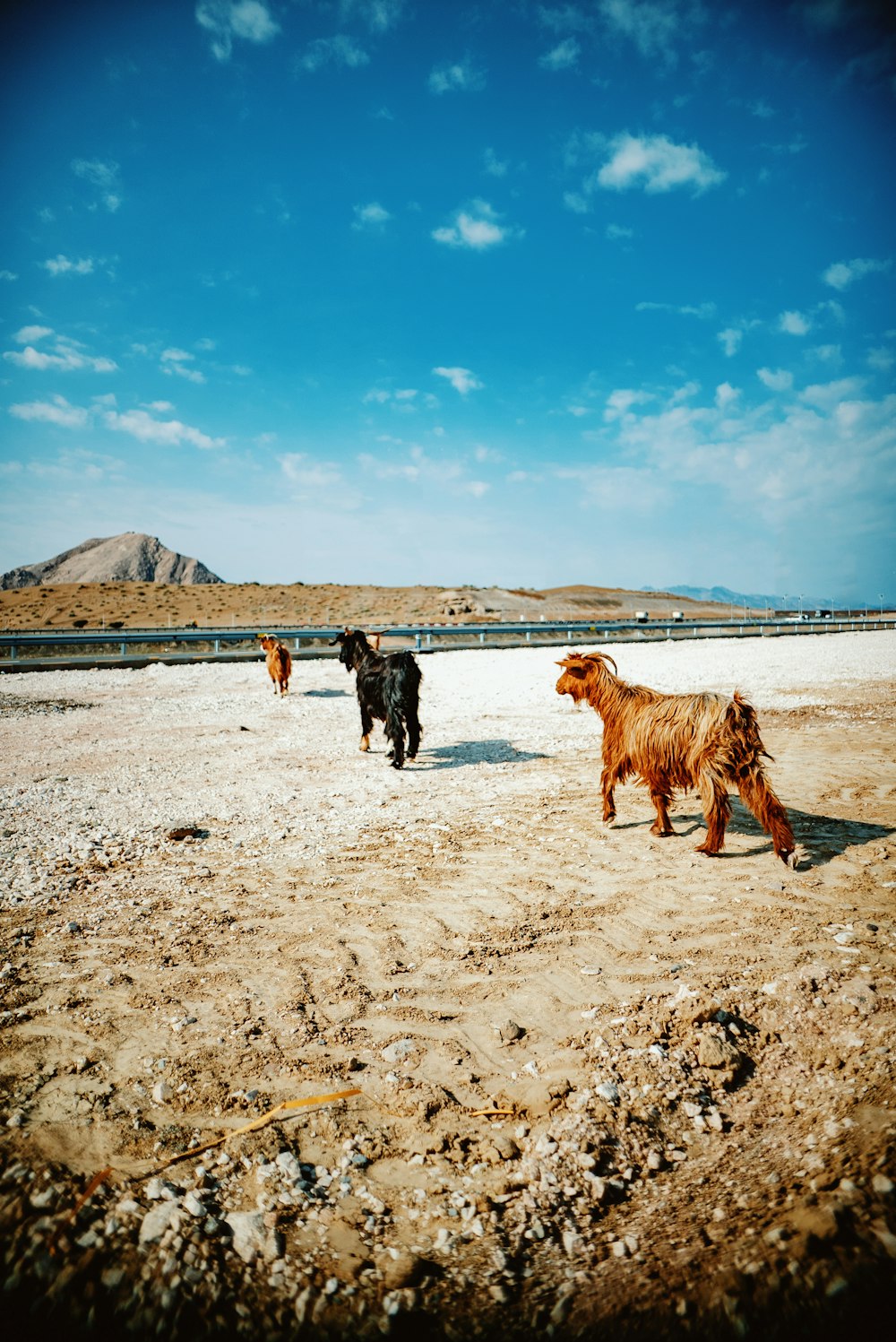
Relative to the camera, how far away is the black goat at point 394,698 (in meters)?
8.81

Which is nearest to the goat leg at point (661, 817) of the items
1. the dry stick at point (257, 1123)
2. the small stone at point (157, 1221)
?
the dry stick at point (257, 1123)

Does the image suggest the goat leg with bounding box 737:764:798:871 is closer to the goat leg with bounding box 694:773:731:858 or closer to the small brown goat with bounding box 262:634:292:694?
the goat leg with bounding box 694:773:731:858

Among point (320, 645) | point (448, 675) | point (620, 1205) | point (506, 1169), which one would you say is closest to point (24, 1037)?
point (506, 1169)

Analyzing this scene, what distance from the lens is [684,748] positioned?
16.7 feet

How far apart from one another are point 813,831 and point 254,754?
741cm

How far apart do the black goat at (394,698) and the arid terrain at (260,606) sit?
3916 cm

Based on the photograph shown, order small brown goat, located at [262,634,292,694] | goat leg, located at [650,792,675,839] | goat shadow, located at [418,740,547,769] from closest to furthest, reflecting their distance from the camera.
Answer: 1. goat leg, located at [650,792,675,839]
2. goat shadow, located at [418,740,547,769]
3. small brown goat, located at [262,634,292,694]

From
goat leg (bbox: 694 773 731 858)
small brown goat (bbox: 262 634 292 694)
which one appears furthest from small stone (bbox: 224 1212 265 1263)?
small brown goat (bbox: 262 634 292 694)

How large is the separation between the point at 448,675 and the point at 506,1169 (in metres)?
18.1

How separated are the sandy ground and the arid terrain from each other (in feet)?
144

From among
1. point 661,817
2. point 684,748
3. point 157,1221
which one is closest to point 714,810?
point 684,748

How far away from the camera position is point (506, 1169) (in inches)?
96.9

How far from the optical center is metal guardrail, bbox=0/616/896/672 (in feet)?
73.9

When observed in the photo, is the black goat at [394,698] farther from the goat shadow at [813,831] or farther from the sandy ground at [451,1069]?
the goat shadow at [813,831]
